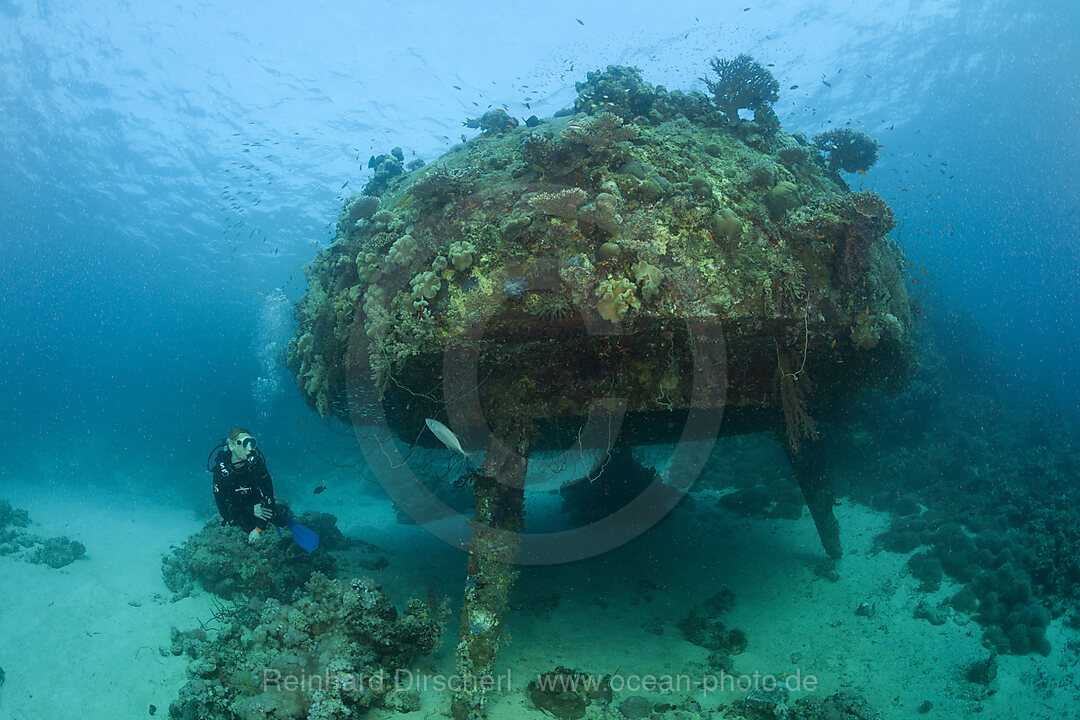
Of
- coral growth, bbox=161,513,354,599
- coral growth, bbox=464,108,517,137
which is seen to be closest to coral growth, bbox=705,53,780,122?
coral growth, bbox=464,108,517,137

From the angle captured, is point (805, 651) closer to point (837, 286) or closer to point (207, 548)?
point (837, 286)

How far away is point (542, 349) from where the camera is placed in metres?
5.24

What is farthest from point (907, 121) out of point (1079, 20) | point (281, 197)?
point (281, 197)

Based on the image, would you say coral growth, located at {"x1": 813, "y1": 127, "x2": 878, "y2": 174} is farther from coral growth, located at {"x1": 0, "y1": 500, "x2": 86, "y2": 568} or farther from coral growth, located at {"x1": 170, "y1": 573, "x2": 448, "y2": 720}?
coral growth, located at {"x1": 0, "y1": 500, "x2": 86, "y2": 568}

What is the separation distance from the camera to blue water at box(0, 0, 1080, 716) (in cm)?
2536

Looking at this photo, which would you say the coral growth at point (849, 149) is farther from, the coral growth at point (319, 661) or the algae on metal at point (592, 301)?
the coral growth at point (319, 661)

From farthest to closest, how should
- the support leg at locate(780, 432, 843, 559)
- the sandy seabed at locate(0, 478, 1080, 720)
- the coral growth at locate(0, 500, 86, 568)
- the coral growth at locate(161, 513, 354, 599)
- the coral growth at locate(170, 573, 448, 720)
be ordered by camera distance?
the coral growth at locate(0, 500, 86, 568) < the coral growth at locate(161, 513, 354, 599) < the support leg at locate(780, 432, 843, 559) < the sandy seabed at locate(0, 478, 1080, 720) < the coral growth at locate(170, 573, 448, 720)

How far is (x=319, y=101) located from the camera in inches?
1189

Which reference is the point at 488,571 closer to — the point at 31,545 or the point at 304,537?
the point at 304,537

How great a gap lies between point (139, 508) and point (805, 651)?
2796 cm

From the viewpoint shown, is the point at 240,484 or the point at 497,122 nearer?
the point at 240,484

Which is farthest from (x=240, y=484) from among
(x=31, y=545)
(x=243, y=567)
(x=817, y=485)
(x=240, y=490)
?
(x=31, y=545)

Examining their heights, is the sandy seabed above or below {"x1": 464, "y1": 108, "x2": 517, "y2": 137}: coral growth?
below

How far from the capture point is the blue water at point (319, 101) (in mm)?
25359
